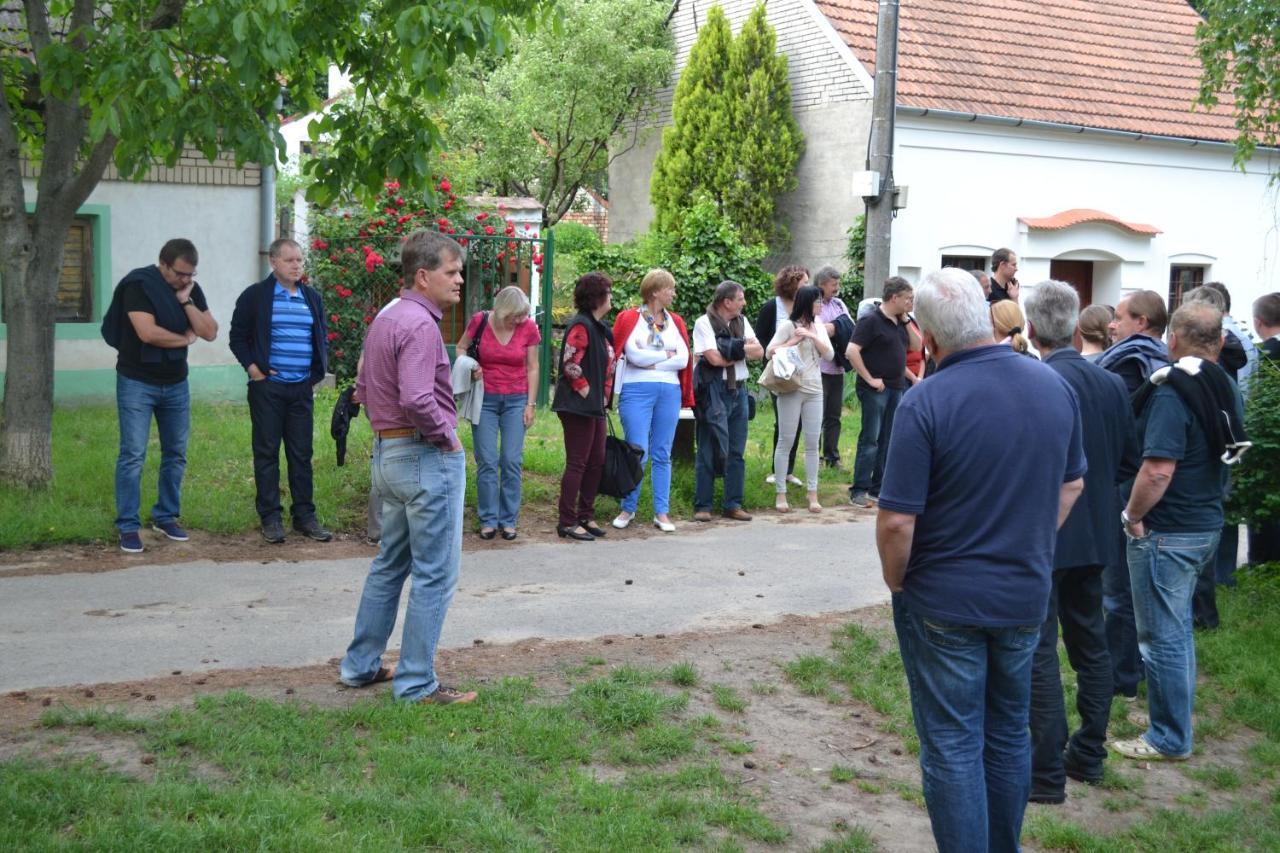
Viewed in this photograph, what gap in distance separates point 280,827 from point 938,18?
19.3m

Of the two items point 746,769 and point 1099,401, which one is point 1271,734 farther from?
point 746,769

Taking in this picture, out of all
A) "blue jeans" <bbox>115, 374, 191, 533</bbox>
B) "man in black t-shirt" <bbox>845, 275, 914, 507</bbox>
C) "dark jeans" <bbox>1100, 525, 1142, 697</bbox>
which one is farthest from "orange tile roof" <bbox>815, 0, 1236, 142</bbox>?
"dark jeans" <bbox>1100, 525, 1142, 697</bbox>

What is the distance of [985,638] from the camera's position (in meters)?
4.08

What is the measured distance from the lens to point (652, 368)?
1022 centimetres

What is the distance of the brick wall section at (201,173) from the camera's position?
48.3 ft

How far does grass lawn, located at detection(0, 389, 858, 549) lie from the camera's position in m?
9.20

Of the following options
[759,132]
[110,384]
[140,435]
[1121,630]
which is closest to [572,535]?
[140,435]

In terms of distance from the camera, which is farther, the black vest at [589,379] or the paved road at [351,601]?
the black vest at [589,379]

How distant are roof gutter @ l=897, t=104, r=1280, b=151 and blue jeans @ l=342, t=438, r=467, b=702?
46.9 ft

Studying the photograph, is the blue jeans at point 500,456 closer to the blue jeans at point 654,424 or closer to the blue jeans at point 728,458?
the blue jeans at point 654,424

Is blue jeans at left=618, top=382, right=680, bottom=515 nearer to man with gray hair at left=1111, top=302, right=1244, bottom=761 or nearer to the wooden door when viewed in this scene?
man with gray hair at left=1111, top=302, right=1244, bottom=761

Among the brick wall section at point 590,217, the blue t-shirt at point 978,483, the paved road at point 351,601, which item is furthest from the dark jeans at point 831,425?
the brick wall section at point 590,217

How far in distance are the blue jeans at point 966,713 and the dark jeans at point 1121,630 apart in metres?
2.72

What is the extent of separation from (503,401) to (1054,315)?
5.12 meters
